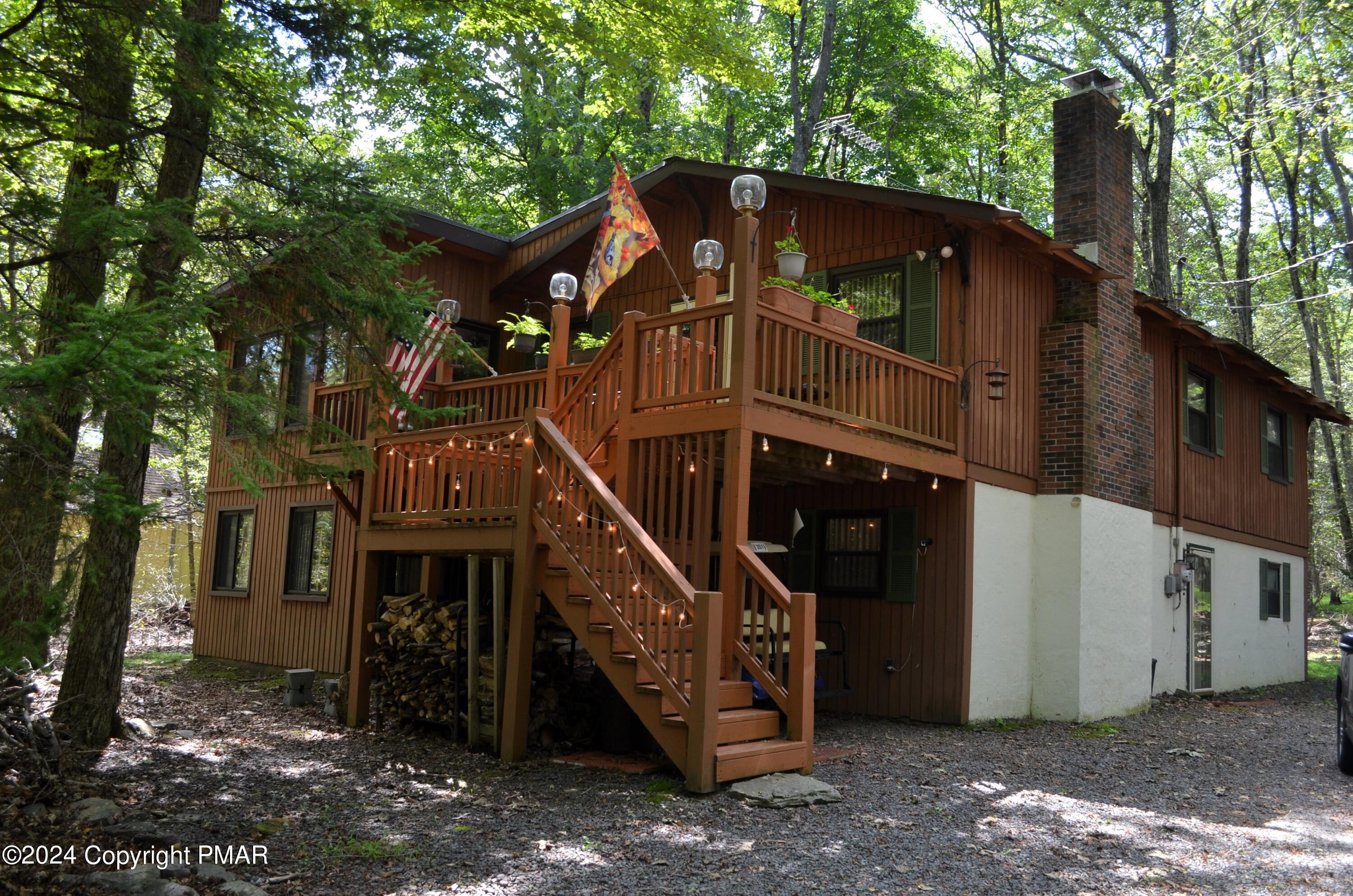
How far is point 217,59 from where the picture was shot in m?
7.43

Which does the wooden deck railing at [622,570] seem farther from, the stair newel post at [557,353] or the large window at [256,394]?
the large window at [256,394]

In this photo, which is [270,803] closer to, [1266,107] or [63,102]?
[63,102]

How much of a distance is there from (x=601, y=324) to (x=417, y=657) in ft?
20.1

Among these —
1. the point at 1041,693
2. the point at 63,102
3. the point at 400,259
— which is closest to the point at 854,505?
the point at 1041,693

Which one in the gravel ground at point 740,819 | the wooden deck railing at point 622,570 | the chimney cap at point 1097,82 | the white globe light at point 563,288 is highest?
the chimney cap at point 1097,82

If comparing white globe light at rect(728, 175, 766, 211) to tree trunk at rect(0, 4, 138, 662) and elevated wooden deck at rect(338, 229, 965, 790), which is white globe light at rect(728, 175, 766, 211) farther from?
tree trunk at rect(0, 4, 138, 662)

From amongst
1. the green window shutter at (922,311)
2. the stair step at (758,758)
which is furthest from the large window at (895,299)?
the stair step at (758,758)

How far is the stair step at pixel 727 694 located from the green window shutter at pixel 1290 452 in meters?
14.9

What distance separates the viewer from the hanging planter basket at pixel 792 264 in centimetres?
1012

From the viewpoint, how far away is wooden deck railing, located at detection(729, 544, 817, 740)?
24.4ft

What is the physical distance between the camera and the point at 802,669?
7434mm

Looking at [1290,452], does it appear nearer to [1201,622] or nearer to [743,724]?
[1201,622]

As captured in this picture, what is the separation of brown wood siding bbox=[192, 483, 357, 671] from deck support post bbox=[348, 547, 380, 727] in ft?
11.0

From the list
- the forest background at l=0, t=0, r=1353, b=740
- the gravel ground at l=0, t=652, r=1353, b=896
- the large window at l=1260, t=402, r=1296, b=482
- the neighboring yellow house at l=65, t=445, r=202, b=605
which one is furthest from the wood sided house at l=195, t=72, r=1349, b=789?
the neighboring yellow house at l=65, t=445, r=202, b=605
